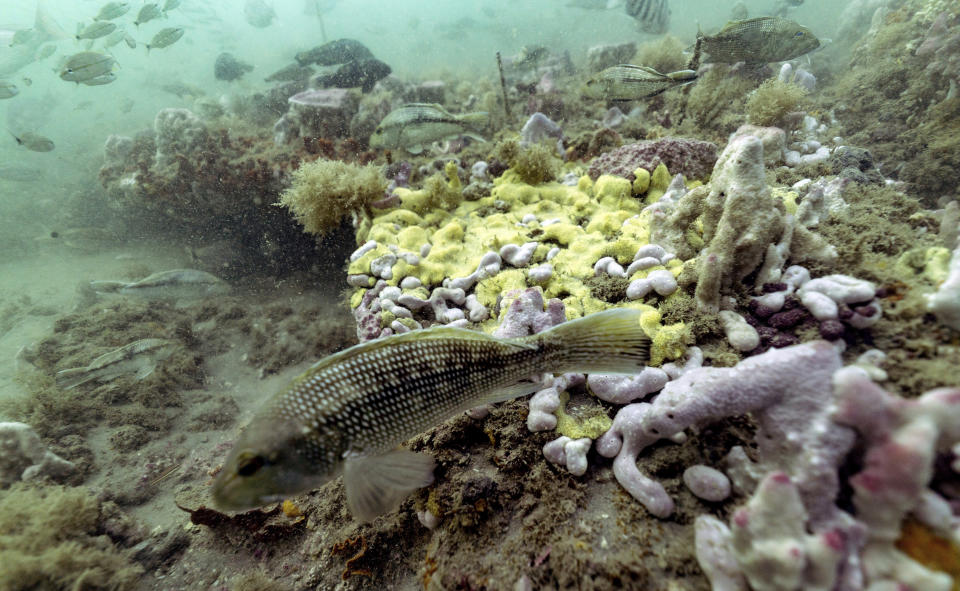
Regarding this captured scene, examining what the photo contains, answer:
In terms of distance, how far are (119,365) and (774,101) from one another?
9.91 m

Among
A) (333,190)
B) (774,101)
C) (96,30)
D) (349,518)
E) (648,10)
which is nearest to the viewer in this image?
(349,518)

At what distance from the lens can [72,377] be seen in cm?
508

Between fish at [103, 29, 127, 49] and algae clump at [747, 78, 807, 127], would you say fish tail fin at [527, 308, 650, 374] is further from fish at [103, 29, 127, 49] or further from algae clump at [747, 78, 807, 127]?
fish at [103, 29, 127, 49]

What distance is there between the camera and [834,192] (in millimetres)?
3105

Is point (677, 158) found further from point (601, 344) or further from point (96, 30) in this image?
point (96, 30)

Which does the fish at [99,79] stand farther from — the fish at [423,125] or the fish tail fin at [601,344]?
the fish tail fin at [601,344]

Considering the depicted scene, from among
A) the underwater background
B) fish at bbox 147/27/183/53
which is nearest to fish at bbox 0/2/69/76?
fish at bbox 147/27/183/53

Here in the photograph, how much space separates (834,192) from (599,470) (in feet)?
10.7

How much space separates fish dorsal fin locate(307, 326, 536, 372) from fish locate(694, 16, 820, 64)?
6.43 metres

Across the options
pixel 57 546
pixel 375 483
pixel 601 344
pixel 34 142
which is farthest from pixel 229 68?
pixel 601 344

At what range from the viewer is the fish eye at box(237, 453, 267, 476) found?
6.07 ft

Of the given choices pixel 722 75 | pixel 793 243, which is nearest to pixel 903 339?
pixel 793 243

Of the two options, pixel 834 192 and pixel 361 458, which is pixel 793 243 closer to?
pixel 834 192

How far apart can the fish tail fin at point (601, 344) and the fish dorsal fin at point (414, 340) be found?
0.57 feet
